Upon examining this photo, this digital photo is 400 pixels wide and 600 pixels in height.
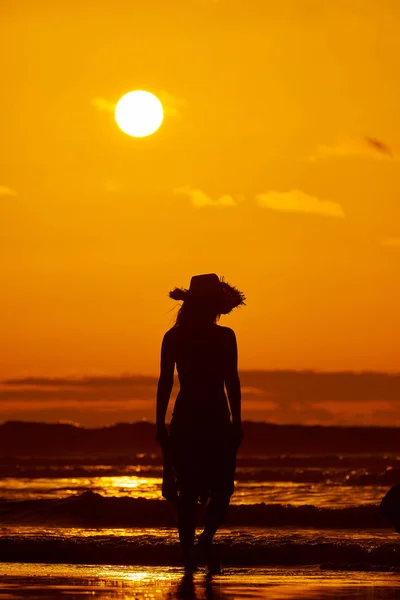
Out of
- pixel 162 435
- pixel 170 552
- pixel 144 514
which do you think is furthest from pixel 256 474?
pixel 162 435

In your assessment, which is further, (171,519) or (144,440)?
(144,440)

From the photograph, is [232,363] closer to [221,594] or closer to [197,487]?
[197,487]

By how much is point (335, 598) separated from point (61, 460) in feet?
101

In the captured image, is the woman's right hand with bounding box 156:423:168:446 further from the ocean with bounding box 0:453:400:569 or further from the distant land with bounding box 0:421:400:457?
the distant land with bounding box 0:421:400:457

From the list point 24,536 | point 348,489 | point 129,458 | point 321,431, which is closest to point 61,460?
point 129,458

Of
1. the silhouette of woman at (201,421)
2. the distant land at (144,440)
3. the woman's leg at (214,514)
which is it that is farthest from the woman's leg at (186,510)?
the distant land at (144,440)

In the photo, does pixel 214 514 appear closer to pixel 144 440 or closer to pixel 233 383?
pixel 233 383

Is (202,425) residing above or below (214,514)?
above

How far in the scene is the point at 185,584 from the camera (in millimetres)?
8805

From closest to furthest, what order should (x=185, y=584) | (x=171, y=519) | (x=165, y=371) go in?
(x=185, y=584)
(x=165, y=371)
(x=171, y=519)

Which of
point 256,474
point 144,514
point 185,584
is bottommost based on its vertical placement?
point 185,584

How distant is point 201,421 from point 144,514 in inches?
353

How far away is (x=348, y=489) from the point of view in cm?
2412

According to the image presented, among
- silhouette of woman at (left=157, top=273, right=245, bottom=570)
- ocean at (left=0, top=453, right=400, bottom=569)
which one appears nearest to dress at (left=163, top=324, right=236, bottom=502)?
silhouette of woman at (left=157, top=273, right=245, bottom=570)
